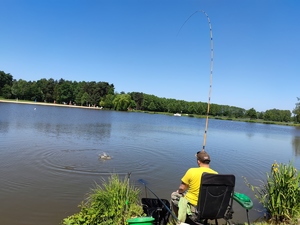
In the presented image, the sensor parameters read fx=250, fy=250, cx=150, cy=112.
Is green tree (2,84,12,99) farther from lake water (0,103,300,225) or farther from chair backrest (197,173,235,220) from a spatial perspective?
chair backrest (197,173,235,220)

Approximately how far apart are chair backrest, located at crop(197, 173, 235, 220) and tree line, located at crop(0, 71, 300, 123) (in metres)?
96.1

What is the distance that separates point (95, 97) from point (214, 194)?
108 m

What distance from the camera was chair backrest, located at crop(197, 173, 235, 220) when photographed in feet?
13.2

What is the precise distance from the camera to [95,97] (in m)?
109

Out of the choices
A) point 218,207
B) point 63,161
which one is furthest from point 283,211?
point 63,161

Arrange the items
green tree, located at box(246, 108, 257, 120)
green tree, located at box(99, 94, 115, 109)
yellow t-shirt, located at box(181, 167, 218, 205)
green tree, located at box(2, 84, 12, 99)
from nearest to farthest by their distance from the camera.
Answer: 1. yellow t-shirt, located at box(181, 167, 218, 205)
2. green tree, located at box(2, 84, 12, 99)
3. green tree, located at box(99, 94, 115, 109)
4. green tree, located at box(246, 108, 257, 120)

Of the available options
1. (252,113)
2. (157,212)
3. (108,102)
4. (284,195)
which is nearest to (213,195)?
(157,212)

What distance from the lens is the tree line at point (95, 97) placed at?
10050 cm

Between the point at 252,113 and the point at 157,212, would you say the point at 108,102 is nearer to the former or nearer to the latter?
the point at 252,113

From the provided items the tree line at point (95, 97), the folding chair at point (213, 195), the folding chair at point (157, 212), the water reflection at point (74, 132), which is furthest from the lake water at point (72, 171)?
the tree line at point (95, 97)

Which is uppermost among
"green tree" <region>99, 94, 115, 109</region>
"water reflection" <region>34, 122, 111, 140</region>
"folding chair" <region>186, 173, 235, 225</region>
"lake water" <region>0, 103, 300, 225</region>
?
"green tree" <region>99, 94, 115, 109</region>

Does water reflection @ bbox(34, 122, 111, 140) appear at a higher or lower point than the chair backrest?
lower

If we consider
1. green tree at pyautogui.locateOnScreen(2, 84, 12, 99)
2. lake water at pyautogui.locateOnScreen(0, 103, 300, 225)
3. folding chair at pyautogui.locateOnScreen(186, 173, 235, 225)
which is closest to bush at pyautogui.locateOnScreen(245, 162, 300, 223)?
lake water at pyautogui.locateOnScreen(0, 103, 300, 225)

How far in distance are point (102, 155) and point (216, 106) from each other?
134816mm
